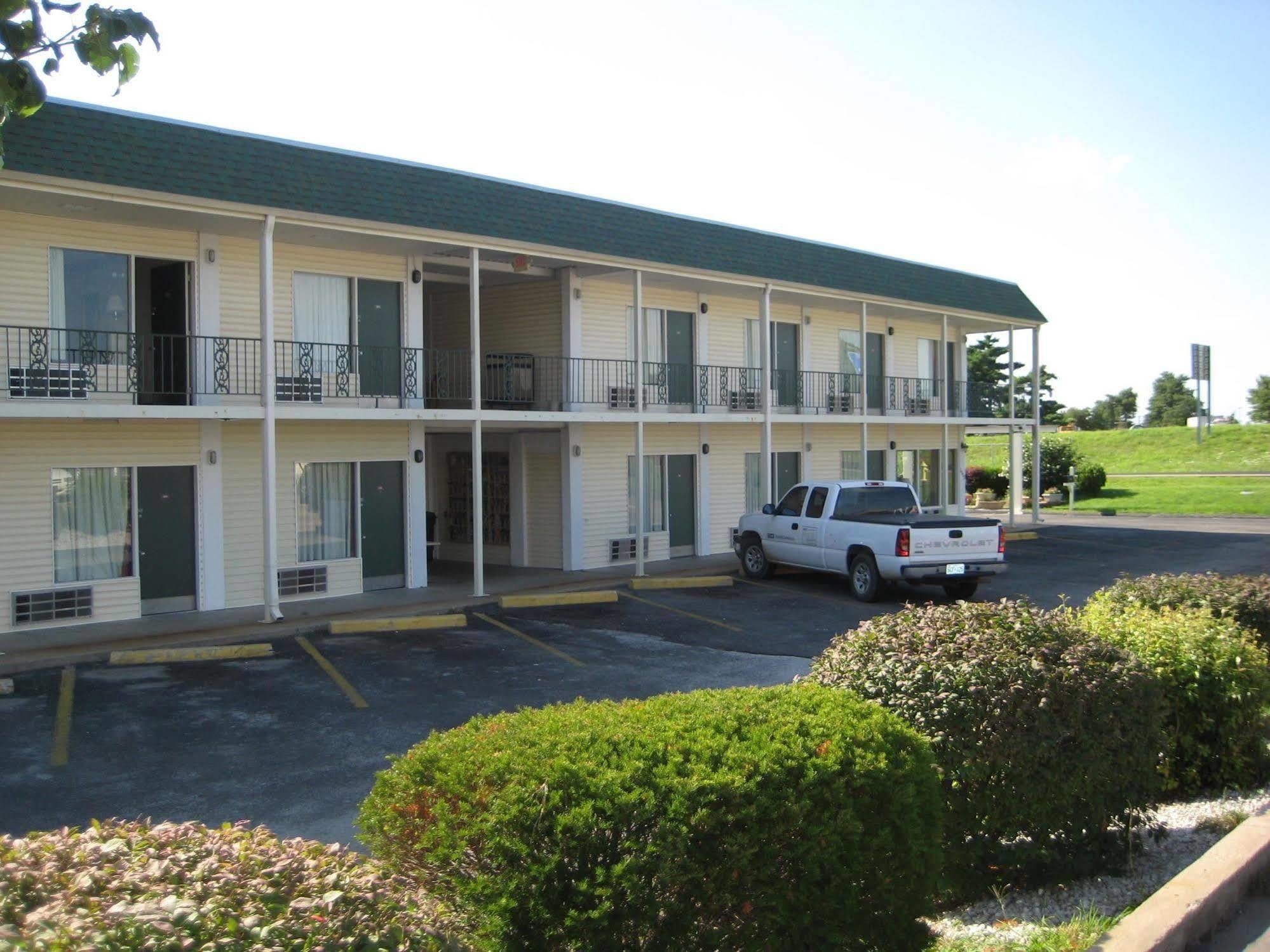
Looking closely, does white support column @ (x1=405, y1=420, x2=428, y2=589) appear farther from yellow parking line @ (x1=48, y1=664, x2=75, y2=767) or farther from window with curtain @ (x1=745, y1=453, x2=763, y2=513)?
window with curtain @ (x1=745, y1=453, x2=763, y2=513)

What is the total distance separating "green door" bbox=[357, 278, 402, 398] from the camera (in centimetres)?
1845

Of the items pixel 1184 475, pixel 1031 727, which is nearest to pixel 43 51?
pixel 1031 727

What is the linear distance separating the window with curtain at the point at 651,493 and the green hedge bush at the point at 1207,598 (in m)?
13.8

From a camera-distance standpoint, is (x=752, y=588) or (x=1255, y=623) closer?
(x=1255, y=623)

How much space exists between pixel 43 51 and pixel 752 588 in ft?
50.2

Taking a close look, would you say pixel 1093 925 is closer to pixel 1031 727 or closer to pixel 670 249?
pixel 1031 727

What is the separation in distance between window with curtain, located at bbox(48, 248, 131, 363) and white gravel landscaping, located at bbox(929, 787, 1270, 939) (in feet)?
43.2

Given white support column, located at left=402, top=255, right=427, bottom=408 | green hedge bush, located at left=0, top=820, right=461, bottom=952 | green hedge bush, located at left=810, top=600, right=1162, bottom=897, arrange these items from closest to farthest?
green hedge bush, located at left=0, top=820, right=461, bottom=952 → green hedge bush, located at left=810, top=600, right=1162, bottom=897 → white support column, located at left=402, top=255, right=427, bottom=408

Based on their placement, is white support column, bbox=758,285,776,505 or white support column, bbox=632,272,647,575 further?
white support column, bbox=758,285,776,505

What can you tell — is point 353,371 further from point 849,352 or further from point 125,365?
point 849,352

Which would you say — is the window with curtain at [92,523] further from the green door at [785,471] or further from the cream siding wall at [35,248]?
the green door at [785,471]

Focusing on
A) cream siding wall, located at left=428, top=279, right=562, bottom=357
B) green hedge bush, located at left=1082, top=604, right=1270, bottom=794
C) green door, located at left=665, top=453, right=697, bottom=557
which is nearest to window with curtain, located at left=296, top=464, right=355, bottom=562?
cream siding wall, located at left=428, top=279, right=562, bottom=357

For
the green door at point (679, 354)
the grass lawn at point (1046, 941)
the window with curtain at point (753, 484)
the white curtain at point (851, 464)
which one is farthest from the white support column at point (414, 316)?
the grass lawn at point (1046, 941)

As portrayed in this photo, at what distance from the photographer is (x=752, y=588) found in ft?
65.0
